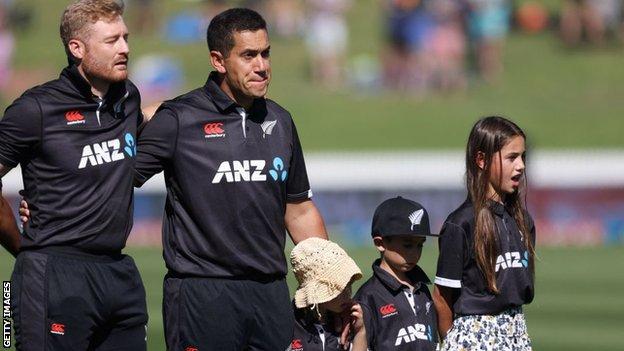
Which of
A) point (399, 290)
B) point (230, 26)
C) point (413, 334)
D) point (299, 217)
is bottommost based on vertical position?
point (413, 334)

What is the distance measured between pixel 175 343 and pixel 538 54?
821 inches

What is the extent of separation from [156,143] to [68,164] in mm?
402

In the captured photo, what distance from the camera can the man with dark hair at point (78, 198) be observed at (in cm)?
535

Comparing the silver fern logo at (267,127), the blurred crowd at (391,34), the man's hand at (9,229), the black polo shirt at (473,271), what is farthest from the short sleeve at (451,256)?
the blurred crowd at (391,34)

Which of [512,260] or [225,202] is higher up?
[225,202]

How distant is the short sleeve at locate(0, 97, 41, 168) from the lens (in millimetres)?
5328

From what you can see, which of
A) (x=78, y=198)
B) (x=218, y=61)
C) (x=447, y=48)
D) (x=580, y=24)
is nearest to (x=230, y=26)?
(x=218, y=61)

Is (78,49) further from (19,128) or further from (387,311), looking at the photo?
A: (387,311)

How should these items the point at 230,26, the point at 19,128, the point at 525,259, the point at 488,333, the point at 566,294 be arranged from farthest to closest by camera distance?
1. the point at 566,294
2. the point at 525,259
3. the point at 488,333
4. the point at 230,26
5. the point at 19,128

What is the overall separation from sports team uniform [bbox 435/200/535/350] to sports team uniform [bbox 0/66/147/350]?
4.73 ft

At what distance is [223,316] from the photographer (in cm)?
541

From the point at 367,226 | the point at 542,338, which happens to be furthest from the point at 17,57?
the point at 542,338

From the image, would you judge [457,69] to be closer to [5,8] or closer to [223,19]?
[5,8]

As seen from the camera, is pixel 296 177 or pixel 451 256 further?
pixel 296 177
